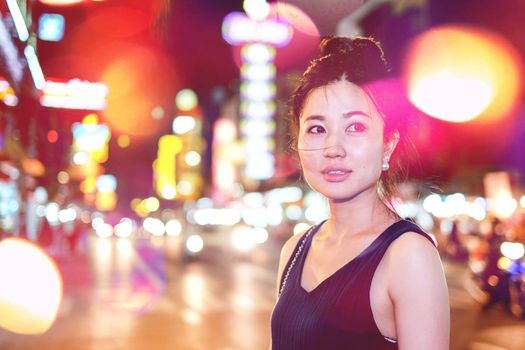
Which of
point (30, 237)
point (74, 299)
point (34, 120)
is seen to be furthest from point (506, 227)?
point (30, 237)

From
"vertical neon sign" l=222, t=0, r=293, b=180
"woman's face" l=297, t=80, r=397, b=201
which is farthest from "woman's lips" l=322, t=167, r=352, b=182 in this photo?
"vertical neon sign" l=222, t=0, r=293, b=180

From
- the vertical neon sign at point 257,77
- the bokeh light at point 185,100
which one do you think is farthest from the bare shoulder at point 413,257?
the bokeh light at point 185,100

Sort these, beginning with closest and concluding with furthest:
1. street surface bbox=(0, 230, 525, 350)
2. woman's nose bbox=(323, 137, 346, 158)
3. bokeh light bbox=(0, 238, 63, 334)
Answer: woman's nose bbox=(323, 137, 346, 158)
street surface bbox=(0, 230, 525, 350)
bokeh light bbox=(0, 238, 63, 334)

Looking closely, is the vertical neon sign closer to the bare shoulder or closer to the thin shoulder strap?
the thin shoulder strap

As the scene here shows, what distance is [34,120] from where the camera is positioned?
24.5 m

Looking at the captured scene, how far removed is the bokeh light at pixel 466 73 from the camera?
4022cm

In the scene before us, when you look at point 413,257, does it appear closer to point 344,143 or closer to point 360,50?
point 344,143

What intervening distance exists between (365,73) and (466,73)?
4218 centimetres

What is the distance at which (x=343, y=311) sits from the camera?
2.07m

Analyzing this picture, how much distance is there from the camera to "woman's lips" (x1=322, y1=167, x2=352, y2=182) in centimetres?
219

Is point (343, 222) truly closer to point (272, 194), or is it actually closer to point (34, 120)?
point (34, 120)

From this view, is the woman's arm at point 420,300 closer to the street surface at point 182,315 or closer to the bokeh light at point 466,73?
the street surface at point 182,315

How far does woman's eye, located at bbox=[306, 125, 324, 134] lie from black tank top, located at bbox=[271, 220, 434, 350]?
0.40 meters

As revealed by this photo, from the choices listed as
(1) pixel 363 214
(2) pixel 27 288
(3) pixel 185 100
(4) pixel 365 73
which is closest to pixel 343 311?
(1) pixel 363 214
